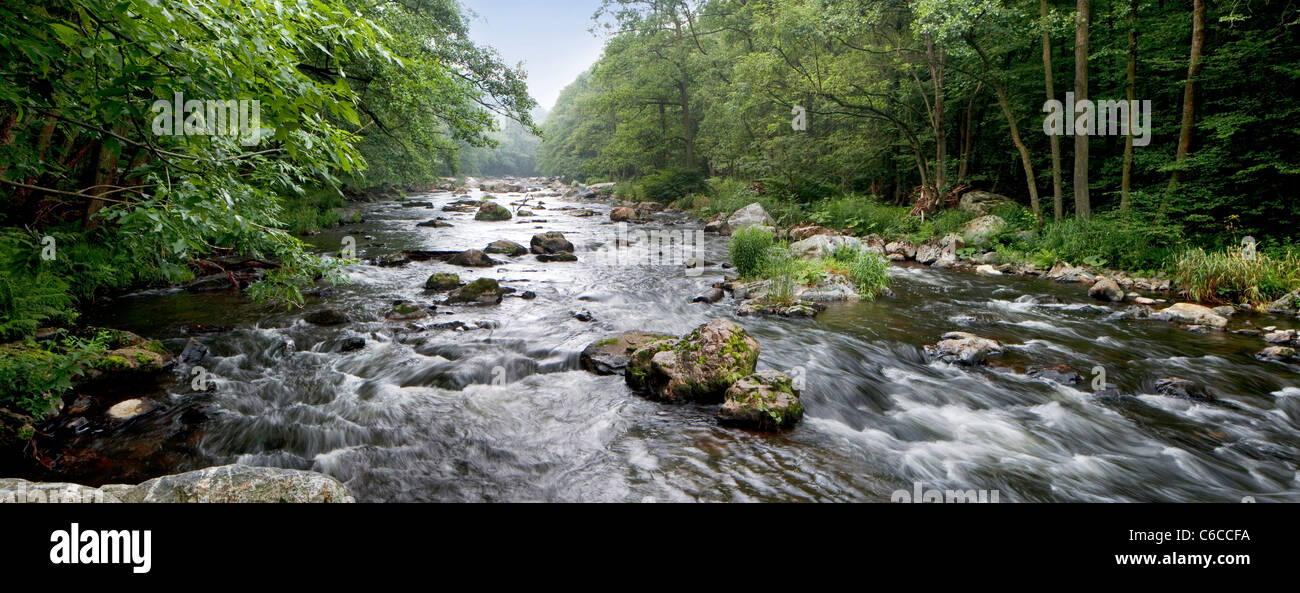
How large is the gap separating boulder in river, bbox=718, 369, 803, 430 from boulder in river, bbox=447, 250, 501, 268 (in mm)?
11079

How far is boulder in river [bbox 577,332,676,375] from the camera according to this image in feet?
24.2

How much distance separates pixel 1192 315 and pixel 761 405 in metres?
9.54

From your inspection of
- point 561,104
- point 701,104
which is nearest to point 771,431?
point 701,104

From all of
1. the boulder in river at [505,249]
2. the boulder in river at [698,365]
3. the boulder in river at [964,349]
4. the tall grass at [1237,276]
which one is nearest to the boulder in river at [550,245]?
the boulder in river at [505,249]

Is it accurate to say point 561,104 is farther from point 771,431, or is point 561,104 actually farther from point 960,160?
point 771,431

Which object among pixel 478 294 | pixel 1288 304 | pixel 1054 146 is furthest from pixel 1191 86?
pixel 478 294

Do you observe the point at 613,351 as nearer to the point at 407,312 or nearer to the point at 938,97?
the point at 407,312

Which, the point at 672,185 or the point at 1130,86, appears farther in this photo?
the point at 672,185

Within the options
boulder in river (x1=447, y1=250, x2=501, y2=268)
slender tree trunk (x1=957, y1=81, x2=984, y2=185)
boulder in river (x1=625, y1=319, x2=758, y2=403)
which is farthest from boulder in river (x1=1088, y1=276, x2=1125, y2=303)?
boulder in river (x1=447, y1=250, x2=501, y2=268)

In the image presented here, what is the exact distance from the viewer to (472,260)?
Result: 49.8 ft

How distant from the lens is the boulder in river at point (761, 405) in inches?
218

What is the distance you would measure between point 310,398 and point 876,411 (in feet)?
23.1

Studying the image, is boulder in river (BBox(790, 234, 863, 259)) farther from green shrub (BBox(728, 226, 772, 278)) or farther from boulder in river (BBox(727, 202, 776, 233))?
boulder in river (BBox(727, 202, 776, 233))

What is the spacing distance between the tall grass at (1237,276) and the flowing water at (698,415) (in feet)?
4.27
